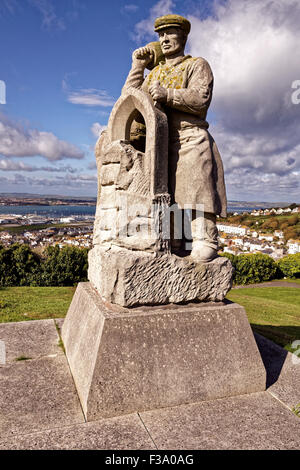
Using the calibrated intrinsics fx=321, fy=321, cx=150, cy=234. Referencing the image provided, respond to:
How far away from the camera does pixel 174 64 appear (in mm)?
3721

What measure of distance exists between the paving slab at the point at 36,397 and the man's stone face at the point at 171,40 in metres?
3.69

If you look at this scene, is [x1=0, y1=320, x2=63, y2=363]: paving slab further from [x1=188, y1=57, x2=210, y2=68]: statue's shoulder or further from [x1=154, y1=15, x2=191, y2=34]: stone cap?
[x1=154, y1=15, x2=191, y2=34]: stone cap

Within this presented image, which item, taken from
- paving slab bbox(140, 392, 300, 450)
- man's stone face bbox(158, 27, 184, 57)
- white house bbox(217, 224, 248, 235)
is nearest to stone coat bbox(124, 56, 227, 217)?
man's stone face bbox(158, 27, 184, 57)

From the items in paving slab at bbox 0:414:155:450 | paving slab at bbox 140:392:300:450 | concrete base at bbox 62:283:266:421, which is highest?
concrete base at bbox 62:283:266:421

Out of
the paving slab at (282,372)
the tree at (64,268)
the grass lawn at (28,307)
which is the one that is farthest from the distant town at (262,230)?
the paving slab at (282,372)

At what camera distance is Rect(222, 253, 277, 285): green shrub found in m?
25.4

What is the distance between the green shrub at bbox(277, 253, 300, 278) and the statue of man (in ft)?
88.2

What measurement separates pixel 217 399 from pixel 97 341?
125 centimetres

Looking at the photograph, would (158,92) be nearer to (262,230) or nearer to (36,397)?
(36,397)

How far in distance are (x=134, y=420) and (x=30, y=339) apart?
2.01 metres

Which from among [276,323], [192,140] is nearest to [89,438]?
[192,140]

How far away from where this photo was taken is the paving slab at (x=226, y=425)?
233 centimetres
